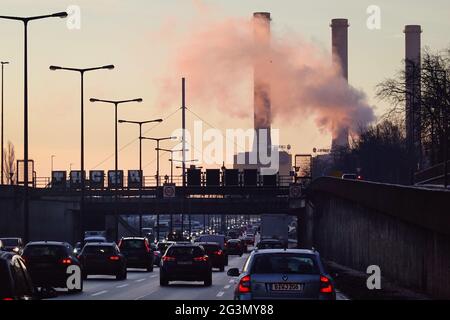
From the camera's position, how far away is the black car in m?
15.8

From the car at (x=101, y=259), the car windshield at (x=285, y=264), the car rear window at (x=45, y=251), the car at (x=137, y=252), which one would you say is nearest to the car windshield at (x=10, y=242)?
the car at (x=137, y=252)

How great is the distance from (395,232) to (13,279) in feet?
105

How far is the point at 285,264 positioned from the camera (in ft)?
78.2

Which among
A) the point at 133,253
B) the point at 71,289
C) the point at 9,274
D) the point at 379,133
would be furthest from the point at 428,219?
the point at 379,133

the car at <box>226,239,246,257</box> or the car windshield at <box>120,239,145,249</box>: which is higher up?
the car windshield at <box>120,239,145,249</box>

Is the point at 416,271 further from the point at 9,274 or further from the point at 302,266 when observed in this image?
the point at 9,274

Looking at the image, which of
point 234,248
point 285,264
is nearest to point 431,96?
point 234,248

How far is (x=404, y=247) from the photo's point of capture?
145ft

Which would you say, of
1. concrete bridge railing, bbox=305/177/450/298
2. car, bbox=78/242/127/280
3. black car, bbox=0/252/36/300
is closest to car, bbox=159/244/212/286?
car, bbox=78/242/127/280

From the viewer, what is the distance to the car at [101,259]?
50.6m

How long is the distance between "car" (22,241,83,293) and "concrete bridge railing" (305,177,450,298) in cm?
1011

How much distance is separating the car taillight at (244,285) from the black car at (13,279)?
7170mm

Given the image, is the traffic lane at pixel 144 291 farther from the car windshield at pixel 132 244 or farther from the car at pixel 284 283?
the car windshield at pixel 132 244

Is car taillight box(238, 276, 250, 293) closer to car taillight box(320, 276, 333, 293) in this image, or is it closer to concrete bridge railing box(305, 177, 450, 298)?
car taillight box(320, 276, 333, 293)
